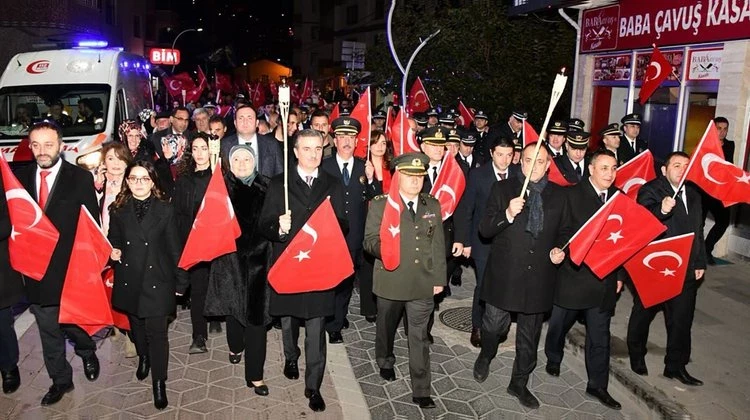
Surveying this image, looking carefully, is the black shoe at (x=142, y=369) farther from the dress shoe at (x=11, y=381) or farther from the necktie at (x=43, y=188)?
the necktie at (x=43, y=188)

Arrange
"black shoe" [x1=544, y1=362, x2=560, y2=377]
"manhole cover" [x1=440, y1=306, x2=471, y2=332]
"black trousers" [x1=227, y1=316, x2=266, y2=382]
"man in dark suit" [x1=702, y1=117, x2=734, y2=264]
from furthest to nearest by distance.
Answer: "man in dark suit" [x1=702, y1=117, x2=734, y2=264], "manhole cover" [x1=440, y1=306, x2=471, y2=332], "black shoe" [x1=544, y1=362, x2=560, y2=377], "black trousers" [x1=227, y1=316, x2=266, y2=382]

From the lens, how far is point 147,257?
5.23 meters

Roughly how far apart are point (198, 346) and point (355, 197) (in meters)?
2.22

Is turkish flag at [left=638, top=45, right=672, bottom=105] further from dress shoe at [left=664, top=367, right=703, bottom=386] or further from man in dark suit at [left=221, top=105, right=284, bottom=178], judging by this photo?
man in dark suit at [left=221, top=105, right=284, bottom=178]

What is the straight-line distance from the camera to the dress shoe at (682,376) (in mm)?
5938

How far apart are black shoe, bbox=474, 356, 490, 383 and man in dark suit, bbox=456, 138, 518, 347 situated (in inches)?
30.4

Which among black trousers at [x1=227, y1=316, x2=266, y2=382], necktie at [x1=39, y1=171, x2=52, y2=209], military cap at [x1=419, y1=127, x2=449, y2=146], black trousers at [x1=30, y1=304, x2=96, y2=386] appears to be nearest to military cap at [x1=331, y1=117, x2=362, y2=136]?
military cap at [x1=419, y1=127, x2=449, y2=146]

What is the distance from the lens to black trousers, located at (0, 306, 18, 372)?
548 cm

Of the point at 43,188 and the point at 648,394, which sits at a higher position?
the point at 43,188

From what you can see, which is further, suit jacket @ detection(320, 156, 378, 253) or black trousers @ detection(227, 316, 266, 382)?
suit jacket @ detection(320, 156, 378, 253)

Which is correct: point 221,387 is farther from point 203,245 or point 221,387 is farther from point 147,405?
point 203,245

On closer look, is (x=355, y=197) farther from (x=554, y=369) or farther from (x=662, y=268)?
(x=662, y=268)

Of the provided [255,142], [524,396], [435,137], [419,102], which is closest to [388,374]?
[524,396]

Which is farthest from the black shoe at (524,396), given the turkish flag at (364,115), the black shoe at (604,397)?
the turkish flag at (364,115)
